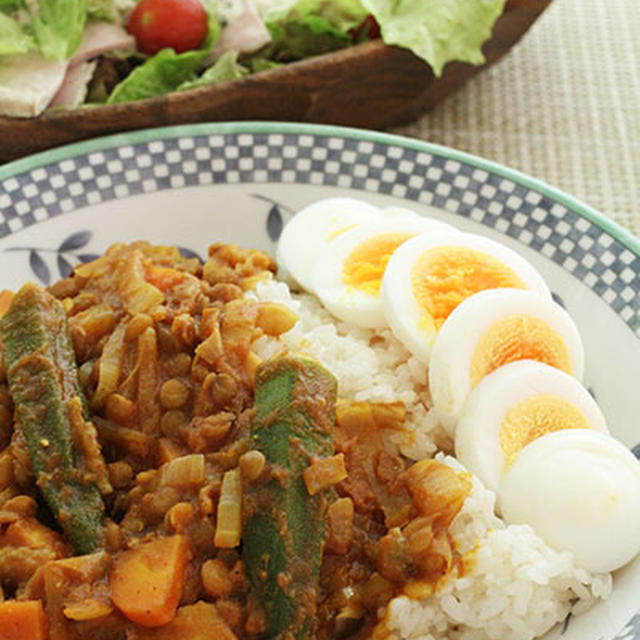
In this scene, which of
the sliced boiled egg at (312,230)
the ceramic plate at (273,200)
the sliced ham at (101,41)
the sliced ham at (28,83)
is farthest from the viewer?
the sliced ham at (101,41)

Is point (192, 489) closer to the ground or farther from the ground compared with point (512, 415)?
closer to the ground

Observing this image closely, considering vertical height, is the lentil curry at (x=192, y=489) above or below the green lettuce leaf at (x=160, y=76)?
below

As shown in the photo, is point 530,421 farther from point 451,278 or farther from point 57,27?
point 57,27

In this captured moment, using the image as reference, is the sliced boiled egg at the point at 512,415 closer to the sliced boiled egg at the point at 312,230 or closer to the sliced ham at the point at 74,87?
the sliced boiled egg at the point at 312,230

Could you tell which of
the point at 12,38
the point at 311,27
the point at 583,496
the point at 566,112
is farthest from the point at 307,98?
the point at 583,496

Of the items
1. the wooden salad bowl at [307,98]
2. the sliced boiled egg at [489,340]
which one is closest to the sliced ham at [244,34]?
the wooden salad bowl at [307,98]

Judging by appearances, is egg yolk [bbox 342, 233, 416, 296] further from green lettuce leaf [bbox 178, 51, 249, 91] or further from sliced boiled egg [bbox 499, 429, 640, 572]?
green lettuce leaf [bbox 178, 51, 249, 91]
